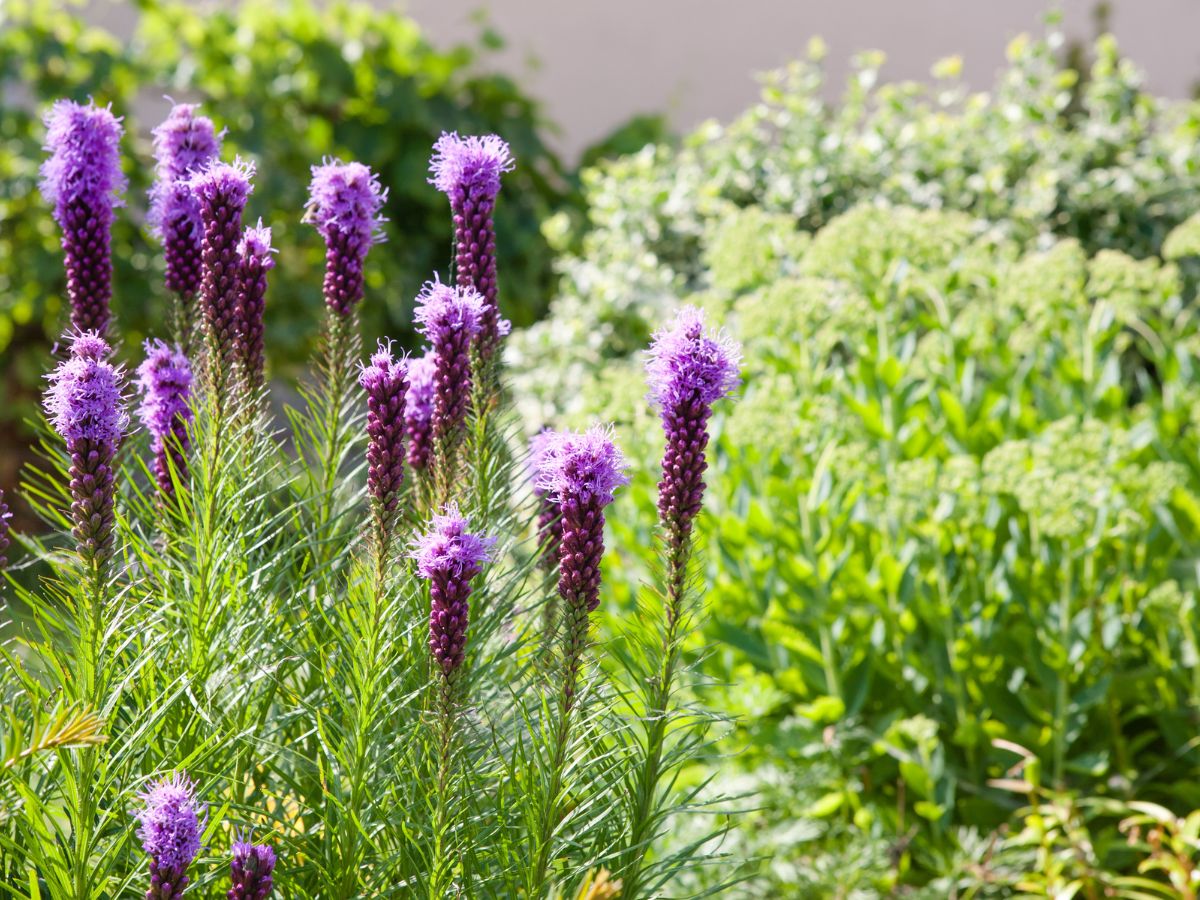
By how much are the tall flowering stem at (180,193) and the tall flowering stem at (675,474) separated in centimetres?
83

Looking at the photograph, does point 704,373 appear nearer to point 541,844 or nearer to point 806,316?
point 541,844

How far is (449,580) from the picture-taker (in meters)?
1.36

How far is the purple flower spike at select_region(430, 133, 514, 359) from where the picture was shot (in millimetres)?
1704

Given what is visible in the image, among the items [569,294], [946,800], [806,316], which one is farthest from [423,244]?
[946,800]

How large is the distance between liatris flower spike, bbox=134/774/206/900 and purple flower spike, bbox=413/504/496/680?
0.31 meters

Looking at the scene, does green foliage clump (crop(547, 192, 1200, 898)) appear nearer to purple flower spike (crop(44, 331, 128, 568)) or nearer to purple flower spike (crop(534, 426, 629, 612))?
purple flower spike (crop(534, 426, 629, 612))

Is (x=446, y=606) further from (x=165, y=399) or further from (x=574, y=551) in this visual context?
(x=165, y=399)

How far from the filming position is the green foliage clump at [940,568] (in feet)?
11.7

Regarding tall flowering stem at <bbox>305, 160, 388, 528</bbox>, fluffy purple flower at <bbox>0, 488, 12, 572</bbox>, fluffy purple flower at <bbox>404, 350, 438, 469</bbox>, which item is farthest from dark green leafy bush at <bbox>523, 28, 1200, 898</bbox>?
fluffy purple flower at <bbox>0, 488, 12, 572</bbox>

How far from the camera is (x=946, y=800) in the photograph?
364 centimetres

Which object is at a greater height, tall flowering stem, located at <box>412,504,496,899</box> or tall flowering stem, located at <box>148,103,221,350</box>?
tall flowering stem, located at <box>148,103,221,350</box>

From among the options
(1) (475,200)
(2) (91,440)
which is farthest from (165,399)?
(1) (475,200)

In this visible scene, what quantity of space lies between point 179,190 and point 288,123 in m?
6.46

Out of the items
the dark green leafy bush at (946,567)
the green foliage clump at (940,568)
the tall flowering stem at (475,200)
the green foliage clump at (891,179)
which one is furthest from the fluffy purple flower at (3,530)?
the green foliage clump at (891,179)
